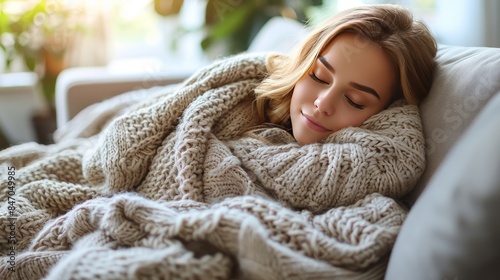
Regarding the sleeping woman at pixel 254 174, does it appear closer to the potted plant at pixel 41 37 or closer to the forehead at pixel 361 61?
the forehead at pixel 361 61

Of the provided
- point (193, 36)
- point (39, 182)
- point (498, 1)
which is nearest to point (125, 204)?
point (39, 182)

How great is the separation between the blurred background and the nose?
128 cm

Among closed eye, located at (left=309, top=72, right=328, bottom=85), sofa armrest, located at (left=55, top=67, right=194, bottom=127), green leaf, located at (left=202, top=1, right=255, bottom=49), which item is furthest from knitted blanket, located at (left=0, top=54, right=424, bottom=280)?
green leaf, located at (left=202, top=1, right=255, bottom=49)

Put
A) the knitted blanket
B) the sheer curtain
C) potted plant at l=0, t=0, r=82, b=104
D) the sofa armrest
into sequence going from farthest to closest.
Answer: potted plant at l=0, t=0, r=82, b=104
the sheer curtain
the sofa armrest
the knitted blanket

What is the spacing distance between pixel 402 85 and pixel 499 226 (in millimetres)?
422

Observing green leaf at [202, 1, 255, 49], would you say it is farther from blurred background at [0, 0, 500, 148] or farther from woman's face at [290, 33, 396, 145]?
woman's face at [290, 33, 396, 145]

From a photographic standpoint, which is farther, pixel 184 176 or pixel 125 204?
pixel 184 176

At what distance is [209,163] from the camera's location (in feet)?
3.11

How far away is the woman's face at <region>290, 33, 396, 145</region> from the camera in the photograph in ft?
3.09

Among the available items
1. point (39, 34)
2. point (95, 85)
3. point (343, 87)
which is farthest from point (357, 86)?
point (39, 34)

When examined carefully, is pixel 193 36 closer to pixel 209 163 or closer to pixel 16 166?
pixel 16 166

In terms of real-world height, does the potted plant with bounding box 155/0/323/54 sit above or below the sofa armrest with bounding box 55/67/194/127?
above

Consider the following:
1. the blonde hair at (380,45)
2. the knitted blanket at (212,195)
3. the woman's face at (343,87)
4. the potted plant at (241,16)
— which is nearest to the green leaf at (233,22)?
the potted plant at (241,16)

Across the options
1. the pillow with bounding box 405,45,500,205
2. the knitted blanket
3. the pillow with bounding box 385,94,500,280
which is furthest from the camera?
the pillow with bounding box 405,45,500,205
